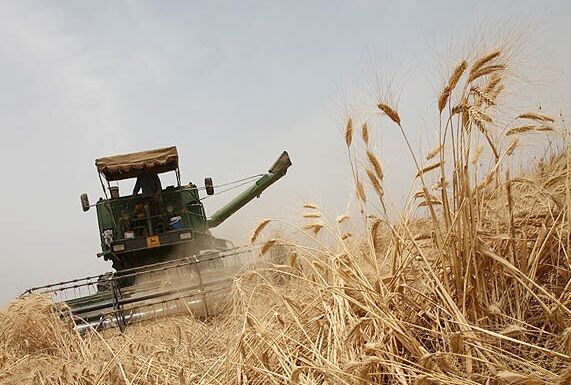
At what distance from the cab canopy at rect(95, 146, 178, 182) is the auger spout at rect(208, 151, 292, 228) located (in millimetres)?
2236

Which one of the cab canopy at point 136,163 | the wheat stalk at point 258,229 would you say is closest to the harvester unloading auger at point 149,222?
the cab canopy at point 136,163

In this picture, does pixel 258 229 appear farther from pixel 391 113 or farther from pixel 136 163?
pixel 136 163

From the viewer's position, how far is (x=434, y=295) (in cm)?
196

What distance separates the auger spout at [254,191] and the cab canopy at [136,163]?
2.24 meters

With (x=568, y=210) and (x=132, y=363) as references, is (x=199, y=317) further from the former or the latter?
(x=568, y=210)

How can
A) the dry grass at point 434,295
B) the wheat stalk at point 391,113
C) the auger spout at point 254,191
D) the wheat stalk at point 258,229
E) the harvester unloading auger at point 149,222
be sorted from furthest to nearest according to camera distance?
the auger spout at point 254,191 < the harvester unloading auger at point 149,222 < the wheat stalk at point 258,229 < the wheat stalk at point 391,113 < the dry grass at point 434,295

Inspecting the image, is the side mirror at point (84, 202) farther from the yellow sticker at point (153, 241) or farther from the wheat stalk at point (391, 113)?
the wheat stalk at point (391, 113)

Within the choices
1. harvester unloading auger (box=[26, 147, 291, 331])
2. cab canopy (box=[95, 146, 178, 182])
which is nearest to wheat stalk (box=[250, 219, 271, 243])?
harvester unloading auger (box=[26, 147, 291, 331])

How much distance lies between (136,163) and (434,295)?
27.0 ft

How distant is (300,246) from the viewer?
8.37ft

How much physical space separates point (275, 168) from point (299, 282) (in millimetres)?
8832

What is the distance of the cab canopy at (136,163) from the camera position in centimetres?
934

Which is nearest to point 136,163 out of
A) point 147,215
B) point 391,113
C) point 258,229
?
point 147,215

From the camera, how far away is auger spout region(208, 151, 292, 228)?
11.5 metres
